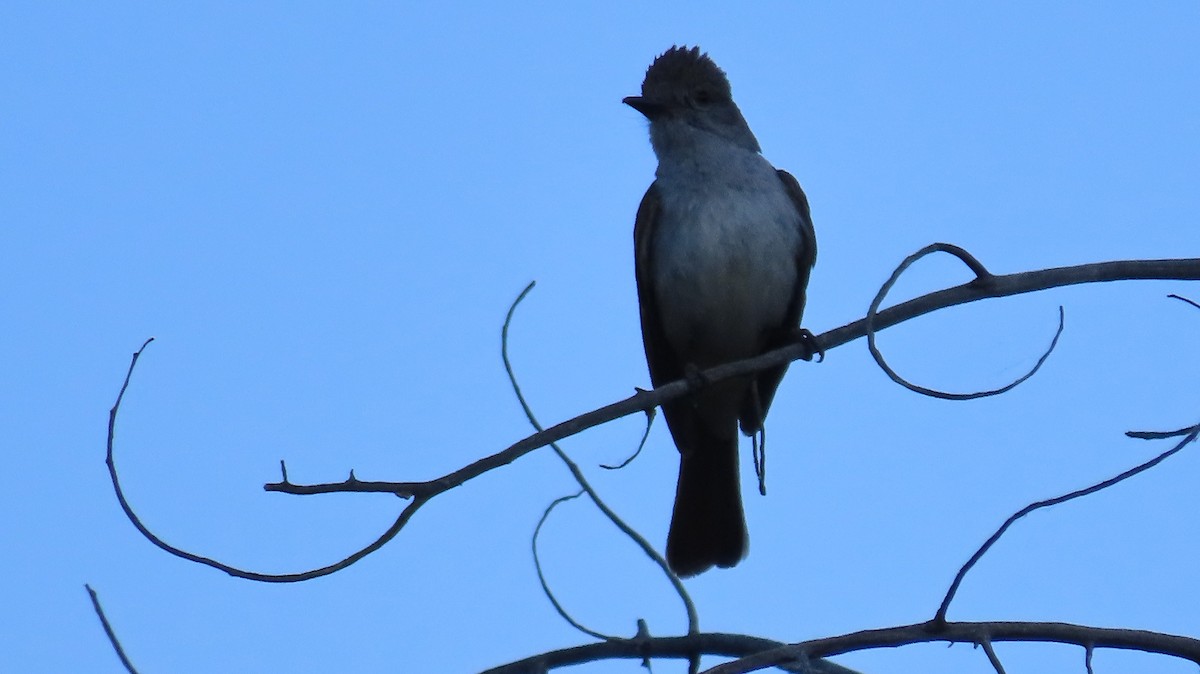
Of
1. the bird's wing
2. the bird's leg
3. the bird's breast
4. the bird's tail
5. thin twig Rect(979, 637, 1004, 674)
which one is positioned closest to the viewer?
thin twig Rect(979, 637, 1004, 674)

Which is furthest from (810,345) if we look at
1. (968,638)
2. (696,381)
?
(968,638)

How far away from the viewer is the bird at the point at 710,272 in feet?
20.4

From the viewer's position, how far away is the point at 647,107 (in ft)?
22.1

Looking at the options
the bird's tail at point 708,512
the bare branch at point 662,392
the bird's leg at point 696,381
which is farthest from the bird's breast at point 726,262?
the bare branch at point 662,392

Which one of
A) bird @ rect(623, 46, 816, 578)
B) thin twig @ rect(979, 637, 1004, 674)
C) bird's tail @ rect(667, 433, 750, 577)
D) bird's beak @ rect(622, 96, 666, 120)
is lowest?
thin twig @ rect(979, 637, 1004, 674)

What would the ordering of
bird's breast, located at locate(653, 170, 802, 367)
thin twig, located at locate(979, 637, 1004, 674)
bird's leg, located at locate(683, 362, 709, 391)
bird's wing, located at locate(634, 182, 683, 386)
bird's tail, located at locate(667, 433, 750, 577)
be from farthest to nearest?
1. bird's tail, located at locate(667, 433, 750, 577)
2. bird's wing, located at locate(634, 182, 683, 386)
3. bird's breast, located at locate(653, 170, 802, 367)
4. bird's leg, located at locate(683, 362, 709, 391)
5. thin twig, located at locate(979, 637, 1004, 674)

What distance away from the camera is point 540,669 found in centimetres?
383

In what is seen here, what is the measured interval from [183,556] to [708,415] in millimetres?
3668

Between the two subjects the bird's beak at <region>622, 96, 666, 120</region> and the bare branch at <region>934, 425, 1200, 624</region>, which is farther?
the bird's beak at <region>622, 96, 666, 120</region>

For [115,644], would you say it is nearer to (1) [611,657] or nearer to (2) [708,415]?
(1) [611,657]

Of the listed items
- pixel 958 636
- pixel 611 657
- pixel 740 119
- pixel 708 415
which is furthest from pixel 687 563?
pixel 958 636

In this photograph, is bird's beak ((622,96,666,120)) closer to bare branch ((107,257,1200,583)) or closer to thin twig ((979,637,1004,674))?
bare branch ((107,257,1200,583))

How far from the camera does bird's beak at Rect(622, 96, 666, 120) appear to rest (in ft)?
22.1

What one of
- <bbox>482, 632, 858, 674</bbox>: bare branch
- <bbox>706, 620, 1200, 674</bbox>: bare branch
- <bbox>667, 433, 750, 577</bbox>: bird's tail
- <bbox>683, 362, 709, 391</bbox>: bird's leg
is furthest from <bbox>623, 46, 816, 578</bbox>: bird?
<bbox>706, 620, 1200, 674</bbox>: bare branch
